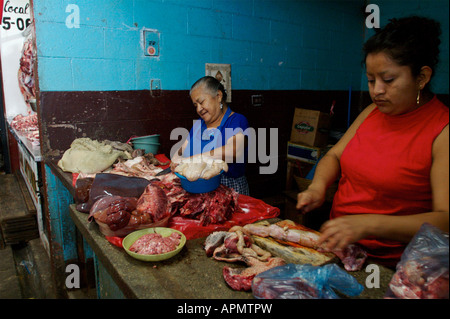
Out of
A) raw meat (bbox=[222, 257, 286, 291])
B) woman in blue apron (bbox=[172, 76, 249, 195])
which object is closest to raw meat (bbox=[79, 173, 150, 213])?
woman in blue apron (bbox=[172, 76, 249, 195])

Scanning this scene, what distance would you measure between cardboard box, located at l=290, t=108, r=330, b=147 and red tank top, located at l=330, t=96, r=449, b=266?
287cm

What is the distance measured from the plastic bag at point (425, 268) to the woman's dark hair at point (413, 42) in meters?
0.79

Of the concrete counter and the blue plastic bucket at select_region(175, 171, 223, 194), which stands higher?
the blue plastic bucket at select_region(175, 171, 223, 194)

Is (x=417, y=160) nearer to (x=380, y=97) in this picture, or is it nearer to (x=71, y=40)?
(x=380, y=97)

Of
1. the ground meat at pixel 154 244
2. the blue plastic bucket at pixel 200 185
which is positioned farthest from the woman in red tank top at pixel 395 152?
the ground meat at pixel 154 244

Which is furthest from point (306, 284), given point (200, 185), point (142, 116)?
point (142, 116)

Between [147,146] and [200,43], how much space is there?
4.70 ft

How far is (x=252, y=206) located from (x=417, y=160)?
40.5 inches

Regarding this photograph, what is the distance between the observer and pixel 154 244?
162 cm

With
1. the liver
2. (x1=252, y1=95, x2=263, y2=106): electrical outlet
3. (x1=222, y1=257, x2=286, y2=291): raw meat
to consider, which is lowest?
the liver

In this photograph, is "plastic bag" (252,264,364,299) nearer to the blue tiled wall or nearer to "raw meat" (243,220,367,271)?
"raw meat" (243,220,367,271)

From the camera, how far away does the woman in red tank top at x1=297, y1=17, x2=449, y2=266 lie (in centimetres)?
128

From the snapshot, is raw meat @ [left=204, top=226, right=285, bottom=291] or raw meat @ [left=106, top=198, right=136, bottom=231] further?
raw meat @ [left=106, top=198, right=136, bottom=231]
